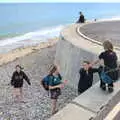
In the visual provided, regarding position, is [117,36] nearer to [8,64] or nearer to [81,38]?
[81,38]

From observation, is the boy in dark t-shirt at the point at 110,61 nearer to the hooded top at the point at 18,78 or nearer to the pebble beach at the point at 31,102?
the pebble beach at the point at 31,102

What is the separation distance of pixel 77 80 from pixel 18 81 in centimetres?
267

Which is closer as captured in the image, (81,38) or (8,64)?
(81,38)

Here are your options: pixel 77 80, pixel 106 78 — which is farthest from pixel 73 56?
pixel 106 78

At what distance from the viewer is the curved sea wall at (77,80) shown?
7.39 meters

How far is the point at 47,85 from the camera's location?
9.16 metres

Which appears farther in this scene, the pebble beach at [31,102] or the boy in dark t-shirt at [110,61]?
the pebble beach at [31,102]

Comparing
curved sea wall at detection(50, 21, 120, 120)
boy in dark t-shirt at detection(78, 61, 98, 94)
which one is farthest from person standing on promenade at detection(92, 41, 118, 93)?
boy in dark t-shirt at detection(78, 61, 98, 94)

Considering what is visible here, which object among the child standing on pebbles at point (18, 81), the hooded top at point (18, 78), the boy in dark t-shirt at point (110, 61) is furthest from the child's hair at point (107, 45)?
the hooded top at point (18, 78)

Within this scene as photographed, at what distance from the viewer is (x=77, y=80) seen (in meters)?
13.2

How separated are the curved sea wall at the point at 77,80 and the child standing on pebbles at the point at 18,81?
231 cm

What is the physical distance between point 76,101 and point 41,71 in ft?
29.7

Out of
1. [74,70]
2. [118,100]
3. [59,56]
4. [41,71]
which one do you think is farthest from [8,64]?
[118,100]

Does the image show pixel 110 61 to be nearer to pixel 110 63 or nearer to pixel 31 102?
pixel 110 63
